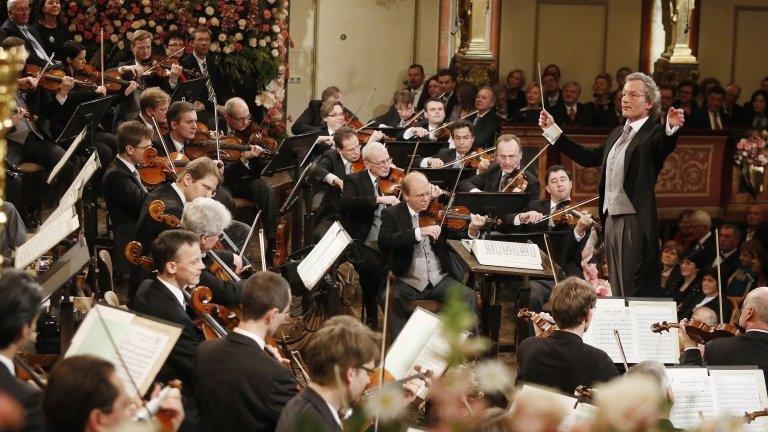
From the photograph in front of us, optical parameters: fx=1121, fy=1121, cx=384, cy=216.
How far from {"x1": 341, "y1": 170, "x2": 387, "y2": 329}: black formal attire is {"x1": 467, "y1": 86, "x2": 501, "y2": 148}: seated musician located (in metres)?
2.44

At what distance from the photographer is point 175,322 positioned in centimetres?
468

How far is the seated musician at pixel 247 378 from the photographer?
12.9ft

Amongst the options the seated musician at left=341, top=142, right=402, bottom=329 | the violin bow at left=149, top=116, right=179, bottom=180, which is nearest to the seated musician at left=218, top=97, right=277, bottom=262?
the violin bow at left=149, top=116, right=179, bottom=180

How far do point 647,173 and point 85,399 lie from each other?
4325 mm

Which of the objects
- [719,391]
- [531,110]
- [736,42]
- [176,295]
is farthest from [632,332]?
[736,42]

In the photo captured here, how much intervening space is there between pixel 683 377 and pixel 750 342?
57cm

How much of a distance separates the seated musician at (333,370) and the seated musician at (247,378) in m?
0.35

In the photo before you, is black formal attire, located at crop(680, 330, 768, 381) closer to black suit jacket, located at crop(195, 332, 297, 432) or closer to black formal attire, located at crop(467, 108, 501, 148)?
black suit jacket, located at crop(195, 332, 297, 432)

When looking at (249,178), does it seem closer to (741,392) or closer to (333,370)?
(741,392)

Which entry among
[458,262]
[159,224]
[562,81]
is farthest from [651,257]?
[562,81]

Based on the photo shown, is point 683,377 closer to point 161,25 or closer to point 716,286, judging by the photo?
point 716,286

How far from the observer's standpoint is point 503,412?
2514 mm

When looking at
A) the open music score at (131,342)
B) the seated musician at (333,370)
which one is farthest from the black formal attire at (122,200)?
the seated musician at (333,370)

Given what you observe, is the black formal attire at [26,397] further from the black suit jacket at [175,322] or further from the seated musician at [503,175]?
the seated musician at [503,175]
